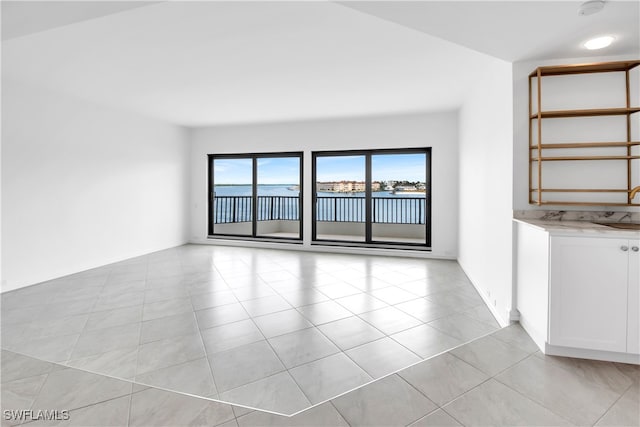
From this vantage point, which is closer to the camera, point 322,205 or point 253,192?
point 253,192

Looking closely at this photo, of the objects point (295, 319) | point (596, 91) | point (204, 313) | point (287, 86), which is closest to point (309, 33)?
point (287, 86)

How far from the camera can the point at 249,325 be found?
2.71m

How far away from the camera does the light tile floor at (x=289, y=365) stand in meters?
1.58

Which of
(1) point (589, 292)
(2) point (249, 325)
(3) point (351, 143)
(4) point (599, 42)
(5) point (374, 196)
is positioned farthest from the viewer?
(5) point (374, 196)

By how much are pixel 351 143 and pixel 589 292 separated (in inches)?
176

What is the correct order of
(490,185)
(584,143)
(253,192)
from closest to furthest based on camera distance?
(584,143) < (490,185) < (253,192)

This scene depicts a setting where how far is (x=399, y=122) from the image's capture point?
5.51 m

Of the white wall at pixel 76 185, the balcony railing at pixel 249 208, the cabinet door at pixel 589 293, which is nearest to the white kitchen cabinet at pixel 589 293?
the cabinet door at pixel 589 293

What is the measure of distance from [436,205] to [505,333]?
10.6 feet

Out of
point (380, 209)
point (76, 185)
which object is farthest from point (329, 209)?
point (76, 185)

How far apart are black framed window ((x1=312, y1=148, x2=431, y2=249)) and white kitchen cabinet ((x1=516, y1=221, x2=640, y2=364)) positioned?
3.55 meters

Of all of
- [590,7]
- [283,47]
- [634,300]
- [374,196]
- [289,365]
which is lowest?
[289,365]

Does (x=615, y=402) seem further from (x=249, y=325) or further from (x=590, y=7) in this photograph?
(x=249, y=325)

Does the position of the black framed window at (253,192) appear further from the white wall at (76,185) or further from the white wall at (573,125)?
the white wall at (573,125)
